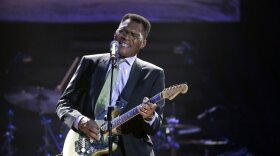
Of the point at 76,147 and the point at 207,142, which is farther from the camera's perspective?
the point at 207,142

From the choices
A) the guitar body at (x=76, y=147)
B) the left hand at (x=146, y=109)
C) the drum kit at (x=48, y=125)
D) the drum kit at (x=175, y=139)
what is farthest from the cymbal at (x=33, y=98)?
the left hand at (x=146, y=109)

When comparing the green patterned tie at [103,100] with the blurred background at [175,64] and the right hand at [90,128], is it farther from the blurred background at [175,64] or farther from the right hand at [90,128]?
the blurred background at [175,64]

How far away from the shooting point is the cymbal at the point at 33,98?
6.41m

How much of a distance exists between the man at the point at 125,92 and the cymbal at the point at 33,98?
3109 millimetres

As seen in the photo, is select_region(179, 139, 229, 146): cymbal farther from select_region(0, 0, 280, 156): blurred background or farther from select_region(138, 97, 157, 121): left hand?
select_region(138, 97, 157, 121): left hand

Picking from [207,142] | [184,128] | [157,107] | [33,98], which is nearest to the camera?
[157,107]

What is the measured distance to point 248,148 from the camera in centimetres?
646

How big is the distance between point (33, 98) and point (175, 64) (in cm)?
214

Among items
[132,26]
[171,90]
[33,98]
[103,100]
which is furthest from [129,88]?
[33,98]

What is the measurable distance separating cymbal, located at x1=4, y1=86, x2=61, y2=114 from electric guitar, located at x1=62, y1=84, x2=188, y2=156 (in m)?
3.28

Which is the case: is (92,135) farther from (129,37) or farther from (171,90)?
(129,37)

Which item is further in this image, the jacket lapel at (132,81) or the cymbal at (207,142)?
the cymbal at (207,142)

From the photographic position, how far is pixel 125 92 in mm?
3229

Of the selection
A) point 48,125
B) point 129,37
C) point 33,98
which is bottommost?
point 48,125
